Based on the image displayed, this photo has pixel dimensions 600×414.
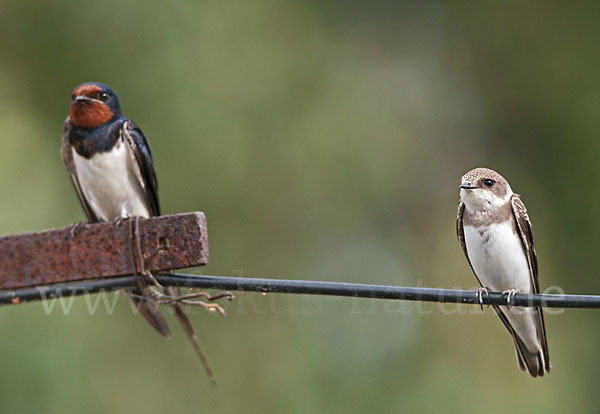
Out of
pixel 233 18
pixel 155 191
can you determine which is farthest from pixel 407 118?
pixel 155 191

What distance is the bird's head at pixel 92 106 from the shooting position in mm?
4332

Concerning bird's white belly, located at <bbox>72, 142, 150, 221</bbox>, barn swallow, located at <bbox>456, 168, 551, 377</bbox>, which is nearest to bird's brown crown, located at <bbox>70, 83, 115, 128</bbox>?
bird's white belly, located at <bbox>72, 142, 150, 221</bbox>

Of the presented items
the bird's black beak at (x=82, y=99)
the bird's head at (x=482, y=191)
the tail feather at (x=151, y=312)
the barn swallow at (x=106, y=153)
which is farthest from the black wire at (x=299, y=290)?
the bird's black beak at (x=82, y=99)

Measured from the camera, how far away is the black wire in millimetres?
2324

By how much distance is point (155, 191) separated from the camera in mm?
4574

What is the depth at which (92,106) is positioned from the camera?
434 centimetres

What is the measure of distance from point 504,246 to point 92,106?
206cm

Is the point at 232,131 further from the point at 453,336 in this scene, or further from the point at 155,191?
the point at 155,191

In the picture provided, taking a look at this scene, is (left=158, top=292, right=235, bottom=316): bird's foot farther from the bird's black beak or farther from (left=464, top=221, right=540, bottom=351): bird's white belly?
the bird's black beak

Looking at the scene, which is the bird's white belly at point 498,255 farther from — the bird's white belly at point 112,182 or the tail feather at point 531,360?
the bird's white belly at point 112,182

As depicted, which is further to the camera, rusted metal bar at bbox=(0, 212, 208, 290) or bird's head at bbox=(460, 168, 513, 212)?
bird's head at bbox=(460, 168, 513, 212)

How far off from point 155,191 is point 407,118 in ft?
17.3

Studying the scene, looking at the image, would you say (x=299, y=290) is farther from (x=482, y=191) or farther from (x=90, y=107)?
(x=90, y=107)

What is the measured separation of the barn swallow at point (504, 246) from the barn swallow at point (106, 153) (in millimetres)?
1617
